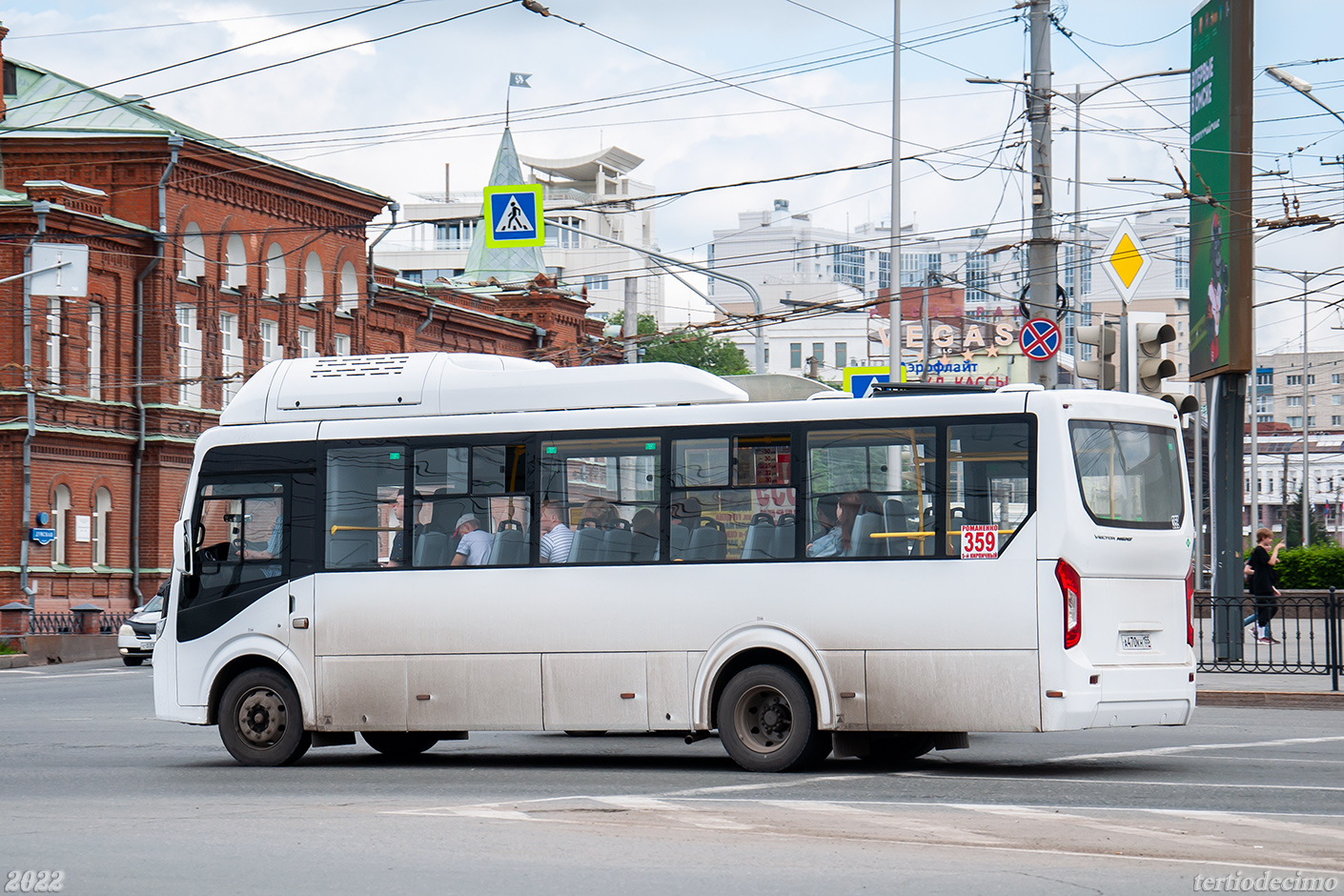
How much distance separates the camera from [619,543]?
43.6 feet

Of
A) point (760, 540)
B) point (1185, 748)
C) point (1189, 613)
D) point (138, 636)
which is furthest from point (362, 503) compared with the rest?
point (138, 636)

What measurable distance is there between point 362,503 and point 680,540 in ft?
9.13

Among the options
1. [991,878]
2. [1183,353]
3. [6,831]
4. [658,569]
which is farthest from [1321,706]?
[1183,353]

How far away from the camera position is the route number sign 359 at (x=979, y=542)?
39.9 ft

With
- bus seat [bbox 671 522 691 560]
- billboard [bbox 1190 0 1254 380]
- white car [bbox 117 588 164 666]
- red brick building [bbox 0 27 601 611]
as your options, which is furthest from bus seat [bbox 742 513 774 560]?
red brick building [bbox 0 27 601 611]

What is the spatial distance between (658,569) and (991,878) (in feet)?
18.0

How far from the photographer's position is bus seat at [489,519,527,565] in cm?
1354

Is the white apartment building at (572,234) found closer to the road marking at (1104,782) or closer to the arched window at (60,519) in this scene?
the arched window at (60,519)

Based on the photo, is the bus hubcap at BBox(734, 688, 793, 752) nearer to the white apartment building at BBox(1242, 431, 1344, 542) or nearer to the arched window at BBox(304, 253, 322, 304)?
the arched window at BBox(304, 253, 322, 304)

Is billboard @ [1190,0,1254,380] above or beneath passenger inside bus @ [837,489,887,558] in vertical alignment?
above

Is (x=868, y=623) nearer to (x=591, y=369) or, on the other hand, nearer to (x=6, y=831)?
(x=591, y=369)

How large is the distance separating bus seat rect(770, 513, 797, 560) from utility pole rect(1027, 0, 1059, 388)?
907cm

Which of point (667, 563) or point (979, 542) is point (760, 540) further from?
point (979, 542)

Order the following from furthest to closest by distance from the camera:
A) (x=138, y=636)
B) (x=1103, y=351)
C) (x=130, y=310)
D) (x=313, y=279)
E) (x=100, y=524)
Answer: (x=313, y=279) < (x=130, y=310) < (x=100, y=524) < (x=138, y=636) < (x=1103, y=351)
